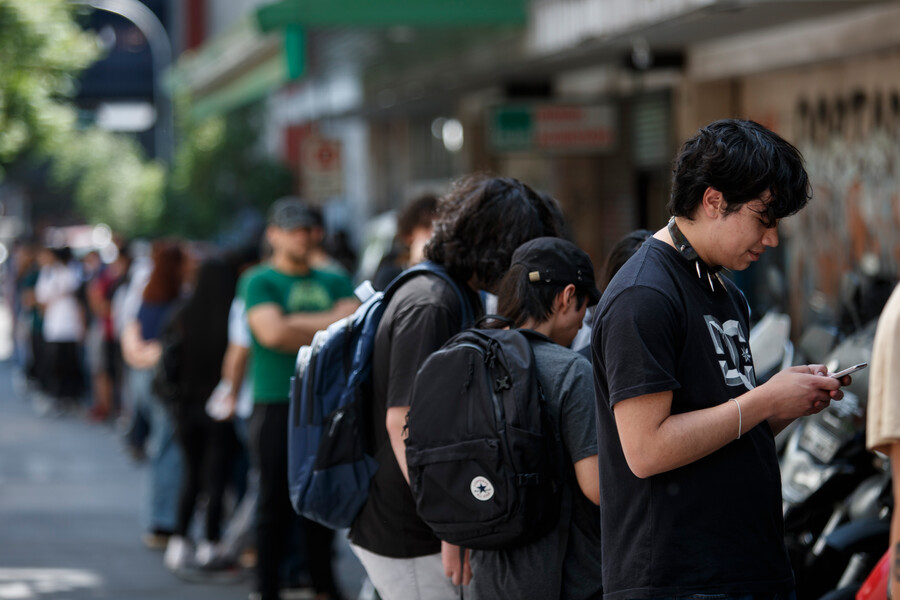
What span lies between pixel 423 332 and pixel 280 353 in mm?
2752

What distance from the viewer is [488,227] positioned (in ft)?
13.3

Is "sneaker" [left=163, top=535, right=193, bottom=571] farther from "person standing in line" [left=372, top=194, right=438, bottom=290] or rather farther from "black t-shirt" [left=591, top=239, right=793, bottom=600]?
"black t-shirt" [left=591, top=239, right=793, bottom=600]

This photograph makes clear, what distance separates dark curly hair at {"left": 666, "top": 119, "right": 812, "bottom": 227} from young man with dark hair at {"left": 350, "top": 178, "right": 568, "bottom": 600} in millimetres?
1024

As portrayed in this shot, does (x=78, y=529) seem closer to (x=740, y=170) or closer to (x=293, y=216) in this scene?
(x=293, y=216)

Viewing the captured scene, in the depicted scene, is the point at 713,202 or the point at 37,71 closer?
the point at 713,202

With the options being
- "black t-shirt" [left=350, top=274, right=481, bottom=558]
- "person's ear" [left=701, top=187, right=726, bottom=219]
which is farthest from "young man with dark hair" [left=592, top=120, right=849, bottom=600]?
"black t-shirt" [left=350, top=274, right=481, bottom=558]

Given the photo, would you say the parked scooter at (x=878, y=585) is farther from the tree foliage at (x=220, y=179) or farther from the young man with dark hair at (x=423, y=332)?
the tree foliage at (x=220, y=179)

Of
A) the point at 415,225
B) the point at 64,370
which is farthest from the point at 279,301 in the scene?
the point at 64,370

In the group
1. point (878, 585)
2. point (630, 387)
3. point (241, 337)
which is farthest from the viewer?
point (241, 337)

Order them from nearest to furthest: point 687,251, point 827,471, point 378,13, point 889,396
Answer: point 889,396, point 687,251, point 827,471, point 378,13

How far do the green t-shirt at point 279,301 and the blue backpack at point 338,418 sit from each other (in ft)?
7.23

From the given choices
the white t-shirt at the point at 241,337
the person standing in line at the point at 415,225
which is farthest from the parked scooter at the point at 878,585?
the white t-shirt at the point at 241,337

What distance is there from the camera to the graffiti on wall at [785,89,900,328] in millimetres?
10227

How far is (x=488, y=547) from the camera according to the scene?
3498 millimetres
